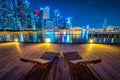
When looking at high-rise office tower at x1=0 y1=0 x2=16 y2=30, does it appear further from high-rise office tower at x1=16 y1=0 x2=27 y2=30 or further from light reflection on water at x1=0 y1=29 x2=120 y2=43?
light reflection on water at x1=0 y1=29 x2=120 y2=43

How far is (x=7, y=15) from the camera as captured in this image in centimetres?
5759

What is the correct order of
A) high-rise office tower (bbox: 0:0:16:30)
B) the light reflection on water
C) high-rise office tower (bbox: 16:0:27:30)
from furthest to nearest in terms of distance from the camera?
high-rise office tower (bbox: 16:0:27:30) < high-rise office tower (bbox: 0:0:16:30) < the light reflection on water

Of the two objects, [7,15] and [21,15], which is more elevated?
[21,15]

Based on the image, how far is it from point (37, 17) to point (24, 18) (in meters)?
13.3

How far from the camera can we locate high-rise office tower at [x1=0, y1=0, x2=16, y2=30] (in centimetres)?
5462

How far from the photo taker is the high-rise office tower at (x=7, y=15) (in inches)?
2151

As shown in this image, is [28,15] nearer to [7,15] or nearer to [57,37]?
[7,15]

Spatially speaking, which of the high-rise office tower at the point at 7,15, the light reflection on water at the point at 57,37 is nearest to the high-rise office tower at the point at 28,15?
the high-rise office tower at the point at 7,15

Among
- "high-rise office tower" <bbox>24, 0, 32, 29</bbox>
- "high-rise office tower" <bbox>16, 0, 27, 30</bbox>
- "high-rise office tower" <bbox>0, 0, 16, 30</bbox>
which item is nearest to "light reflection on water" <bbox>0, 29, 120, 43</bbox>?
"high-rise office tower" <bbox>16, 0, 27, 30</bbox>

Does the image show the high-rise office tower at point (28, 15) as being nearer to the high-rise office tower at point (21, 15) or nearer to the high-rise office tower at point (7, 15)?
the high-rise office tower at point (21, 15)

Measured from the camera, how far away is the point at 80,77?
7.73ft

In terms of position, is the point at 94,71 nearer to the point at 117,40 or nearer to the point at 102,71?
the point at 102,71

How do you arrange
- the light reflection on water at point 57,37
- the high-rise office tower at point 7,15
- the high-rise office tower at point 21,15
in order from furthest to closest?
the high-rise office tower at point 21,15, the high-rise office tower at point 7,15, the light reflection on water at point 57,37

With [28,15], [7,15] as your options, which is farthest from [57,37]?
[7,15]
